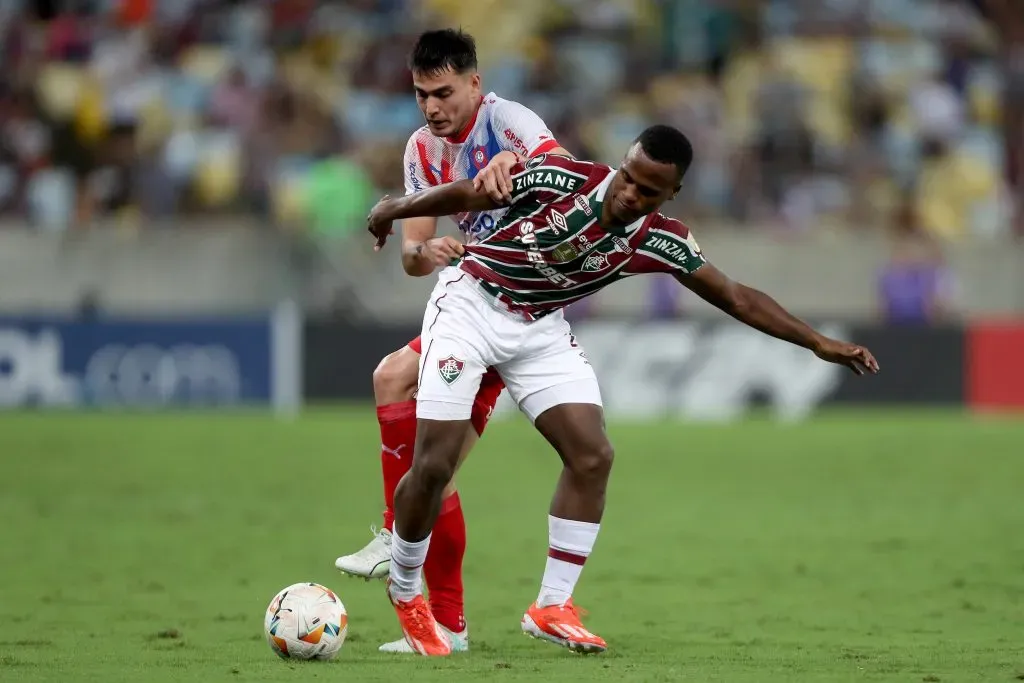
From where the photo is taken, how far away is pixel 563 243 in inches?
258

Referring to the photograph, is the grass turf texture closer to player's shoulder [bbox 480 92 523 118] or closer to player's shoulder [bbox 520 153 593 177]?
player's shoulder [bbox 520 153 593 177]

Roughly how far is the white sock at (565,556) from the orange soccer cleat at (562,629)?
57 mm

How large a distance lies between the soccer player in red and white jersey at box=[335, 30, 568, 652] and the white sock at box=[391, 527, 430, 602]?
0.23 meters

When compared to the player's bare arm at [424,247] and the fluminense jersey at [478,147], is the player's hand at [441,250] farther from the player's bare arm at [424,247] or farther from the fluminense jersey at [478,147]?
the fluminense jersey at [478,147]

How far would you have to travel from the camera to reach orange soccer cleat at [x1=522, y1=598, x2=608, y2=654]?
259 inches

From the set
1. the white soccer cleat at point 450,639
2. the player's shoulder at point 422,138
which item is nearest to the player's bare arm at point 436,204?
the player's shoulder at point 422,138

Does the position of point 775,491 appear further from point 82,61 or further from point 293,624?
point 82,61

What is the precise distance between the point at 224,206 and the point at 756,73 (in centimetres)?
696

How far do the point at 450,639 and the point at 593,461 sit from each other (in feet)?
3.19

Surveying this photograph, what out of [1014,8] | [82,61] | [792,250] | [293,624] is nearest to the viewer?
[293,624]

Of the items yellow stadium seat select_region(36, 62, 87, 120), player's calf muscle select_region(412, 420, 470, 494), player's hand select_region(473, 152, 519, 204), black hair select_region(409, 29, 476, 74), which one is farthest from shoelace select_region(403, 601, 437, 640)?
yellow stadium seat select_region(36, 62, 87, 120)

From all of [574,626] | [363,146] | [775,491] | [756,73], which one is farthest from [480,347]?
[756,73]

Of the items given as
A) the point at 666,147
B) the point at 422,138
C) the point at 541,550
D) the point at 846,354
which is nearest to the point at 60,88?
the point at 541,550

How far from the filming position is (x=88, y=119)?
66.7ft
